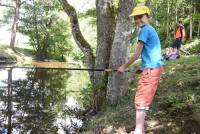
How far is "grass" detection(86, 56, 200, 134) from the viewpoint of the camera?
8959mm

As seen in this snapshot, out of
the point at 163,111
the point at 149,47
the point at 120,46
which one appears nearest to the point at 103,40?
the point at 120,46

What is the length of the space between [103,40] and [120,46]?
94 centimetres

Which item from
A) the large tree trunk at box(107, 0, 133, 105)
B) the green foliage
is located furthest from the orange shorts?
the green foliage

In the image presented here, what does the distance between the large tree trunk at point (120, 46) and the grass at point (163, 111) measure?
0.43m

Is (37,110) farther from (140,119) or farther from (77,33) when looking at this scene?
(140,119)

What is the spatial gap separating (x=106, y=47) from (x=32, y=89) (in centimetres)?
918

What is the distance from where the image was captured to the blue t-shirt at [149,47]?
22.8 ft

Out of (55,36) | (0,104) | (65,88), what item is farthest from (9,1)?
(0,104)

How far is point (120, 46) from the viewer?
34.4ft

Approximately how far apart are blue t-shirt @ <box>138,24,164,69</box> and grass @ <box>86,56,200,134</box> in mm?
1947

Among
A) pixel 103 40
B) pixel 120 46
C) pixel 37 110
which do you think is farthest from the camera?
pixel 37 110

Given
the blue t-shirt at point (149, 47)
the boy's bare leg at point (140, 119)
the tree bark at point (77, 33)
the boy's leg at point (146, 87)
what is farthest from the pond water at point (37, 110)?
the blue t-shirt at point (149, 47)

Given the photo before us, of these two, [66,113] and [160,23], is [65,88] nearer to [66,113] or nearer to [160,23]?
[66,113]

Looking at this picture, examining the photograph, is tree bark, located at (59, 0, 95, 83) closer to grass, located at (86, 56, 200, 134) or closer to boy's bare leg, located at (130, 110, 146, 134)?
grass, located at (86, 56, 200, 134)
